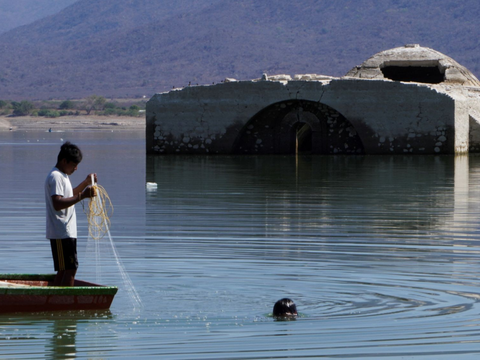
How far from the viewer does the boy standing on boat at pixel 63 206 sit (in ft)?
25.0

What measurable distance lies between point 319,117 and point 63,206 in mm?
26298

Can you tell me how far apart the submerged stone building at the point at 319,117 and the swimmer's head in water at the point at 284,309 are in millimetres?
24850

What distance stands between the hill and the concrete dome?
87343 mm

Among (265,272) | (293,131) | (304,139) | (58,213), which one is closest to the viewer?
(58,213)

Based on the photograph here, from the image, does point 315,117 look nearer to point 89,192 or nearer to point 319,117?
point 319,117

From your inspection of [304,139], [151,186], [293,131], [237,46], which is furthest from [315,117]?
[237,46]

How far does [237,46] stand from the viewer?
143875 millimetres

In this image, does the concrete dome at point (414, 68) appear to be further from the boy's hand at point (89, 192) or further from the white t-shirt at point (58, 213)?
the boy's hand at point (89, 192)

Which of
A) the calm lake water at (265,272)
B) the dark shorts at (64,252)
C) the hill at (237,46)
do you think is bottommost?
the calm lake water at (265,272)

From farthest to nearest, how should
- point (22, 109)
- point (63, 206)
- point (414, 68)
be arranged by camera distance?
point (22, 109)
point (414, 68)
point (63, 206)

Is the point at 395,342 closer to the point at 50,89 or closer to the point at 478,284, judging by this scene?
the point at 478,284

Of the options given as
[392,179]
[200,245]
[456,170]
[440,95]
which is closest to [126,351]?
[200,245]

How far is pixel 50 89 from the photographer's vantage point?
147750 millimetres

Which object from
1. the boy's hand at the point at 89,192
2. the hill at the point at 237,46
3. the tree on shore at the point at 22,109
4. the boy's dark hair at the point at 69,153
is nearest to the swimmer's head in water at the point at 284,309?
the boy's hand at the point at 89,192
